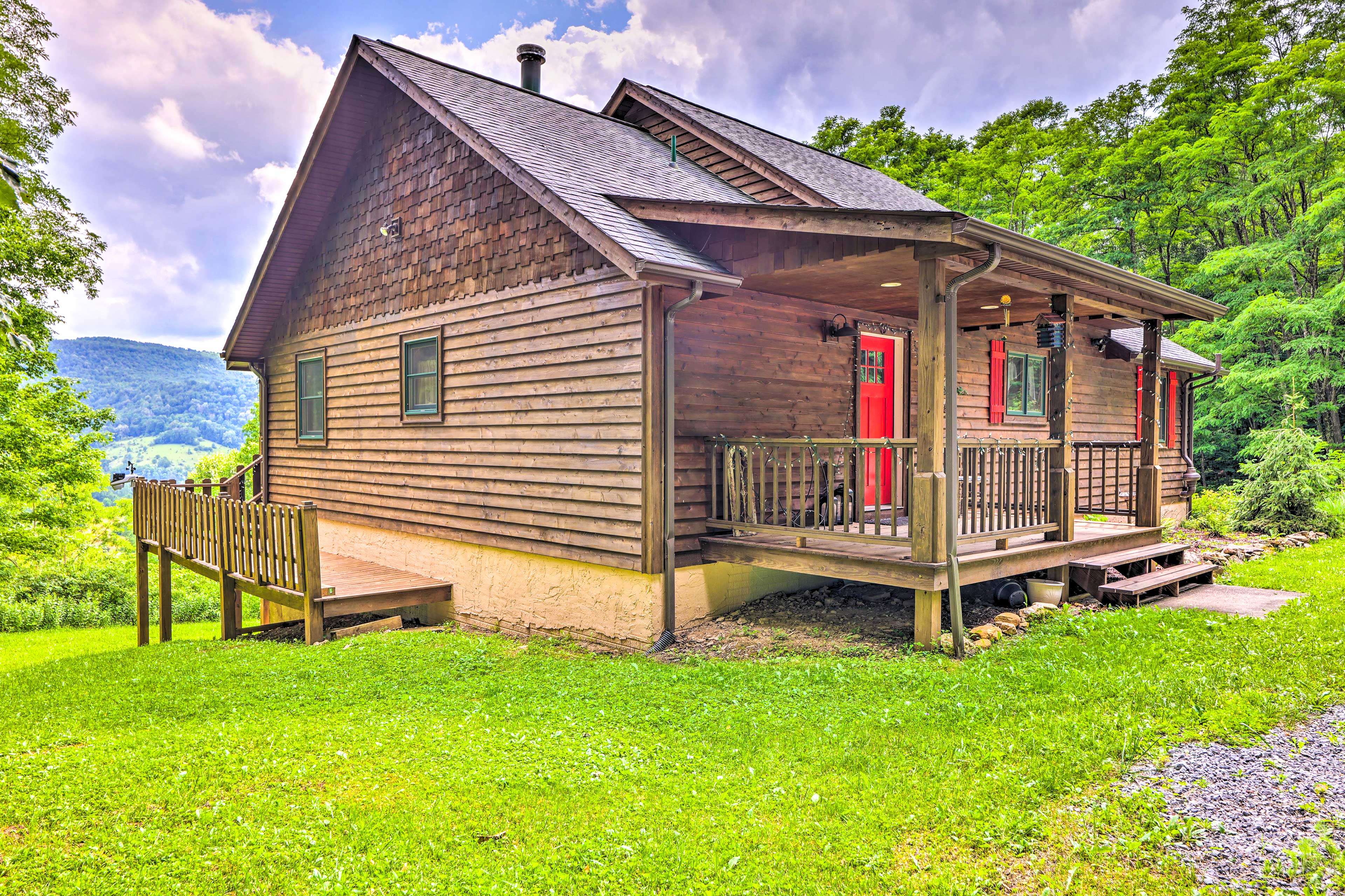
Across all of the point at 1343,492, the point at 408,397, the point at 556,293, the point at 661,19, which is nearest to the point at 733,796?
the point at 556,293

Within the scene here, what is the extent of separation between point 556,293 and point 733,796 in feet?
17.8

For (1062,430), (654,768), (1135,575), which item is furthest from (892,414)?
(654,768)

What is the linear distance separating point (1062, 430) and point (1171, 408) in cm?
969

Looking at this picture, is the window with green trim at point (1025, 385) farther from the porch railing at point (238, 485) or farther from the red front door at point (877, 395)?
the porch railing at point (238, 485)

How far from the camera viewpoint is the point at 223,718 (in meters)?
5.11

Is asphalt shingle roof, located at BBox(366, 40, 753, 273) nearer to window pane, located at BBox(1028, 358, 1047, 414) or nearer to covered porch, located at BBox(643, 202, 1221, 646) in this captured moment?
covered porch, located at BBox(643, 202, 1221, 646)

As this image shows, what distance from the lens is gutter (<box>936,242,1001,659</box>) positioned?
18.9 ft

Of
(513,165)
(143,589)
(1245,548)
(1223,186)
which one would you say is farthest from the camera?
(1223,186)

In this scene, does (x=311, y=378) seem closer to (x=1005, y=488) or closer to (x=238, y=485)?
(x=238, y=485)

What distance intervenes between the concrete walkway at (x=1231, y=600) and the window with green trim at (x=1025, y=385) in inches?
169

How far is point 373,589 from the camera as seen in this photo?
860cm

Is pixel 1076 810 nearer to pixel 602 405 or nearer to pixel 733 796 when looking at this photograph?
pixel 733 796

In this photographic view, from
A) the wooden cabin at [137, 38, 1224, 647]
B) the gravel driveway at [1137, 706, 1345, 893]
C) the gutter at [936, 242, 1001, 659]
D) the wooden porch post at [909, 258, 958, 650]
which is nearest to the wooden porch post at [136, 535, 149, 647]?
the wooden cabin at [137, 38, 1224, 647]

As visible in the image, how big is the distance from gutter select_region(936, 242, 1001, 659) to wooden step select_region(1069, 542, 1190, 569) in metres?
2.04
